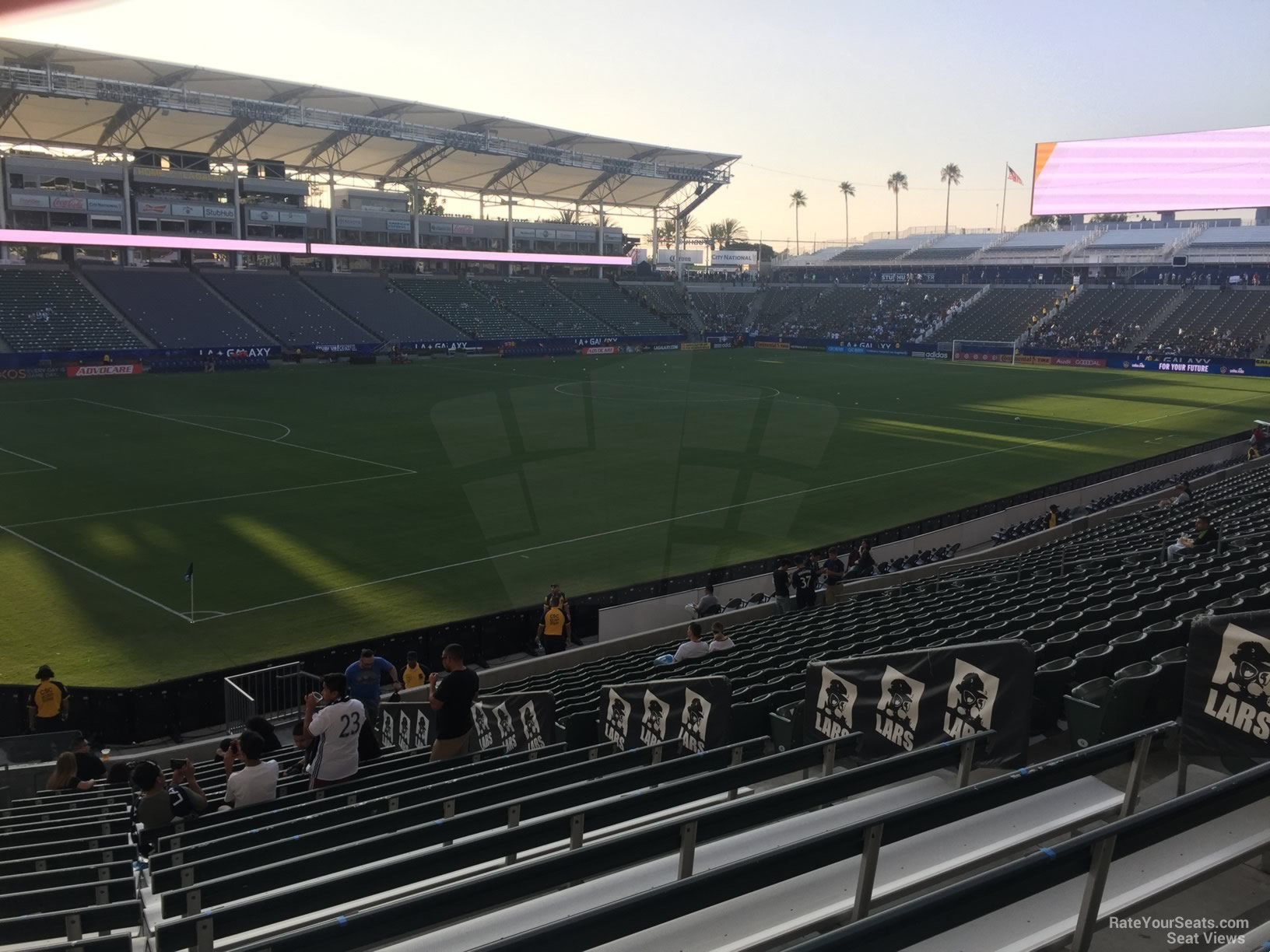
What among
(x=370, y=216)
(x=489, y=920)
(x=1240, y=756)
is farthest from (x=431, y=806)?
(x=370, y=216)

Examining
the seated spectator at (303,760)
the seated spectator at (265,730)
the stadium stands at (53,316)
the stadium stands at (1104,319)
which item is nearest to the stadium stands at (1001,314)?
the stadium stands at (1104,319)

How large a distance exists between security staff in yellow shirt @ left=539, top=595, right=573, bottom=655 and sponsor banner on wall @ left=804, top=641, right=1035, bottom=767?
10.7m

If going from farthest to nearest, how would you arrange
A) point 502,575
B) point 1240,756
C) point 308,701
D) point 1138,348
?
point 1138,348, point 502,575, point 308,701, point 1240,756

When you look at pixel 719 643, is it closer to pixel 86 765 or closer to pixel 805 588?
pixel 805 588

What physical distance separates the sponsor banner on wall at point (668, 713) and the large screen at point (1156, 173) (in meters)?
91.4

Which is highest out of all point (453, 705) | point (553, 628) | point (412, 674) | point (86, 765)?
point (453, 705)

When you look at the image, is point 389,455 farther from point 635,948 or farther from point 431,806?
point 635,948


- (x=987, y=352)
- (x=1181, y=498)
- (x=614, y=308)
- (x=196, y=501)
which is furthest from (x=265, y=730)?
(x=614, y=308)

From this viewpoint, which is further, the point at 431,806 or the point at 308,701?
the point at 308,701

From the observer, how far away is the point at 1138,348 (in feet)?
268

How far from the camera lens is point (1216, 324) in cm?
8100

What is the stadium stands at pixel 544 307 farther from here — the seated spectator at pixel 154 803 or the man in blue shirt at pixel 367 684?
the seated spectator at pixel 154 803

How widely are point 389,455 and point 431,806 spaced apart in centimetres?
3260

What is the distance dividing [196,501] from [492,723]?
73.4 ft
